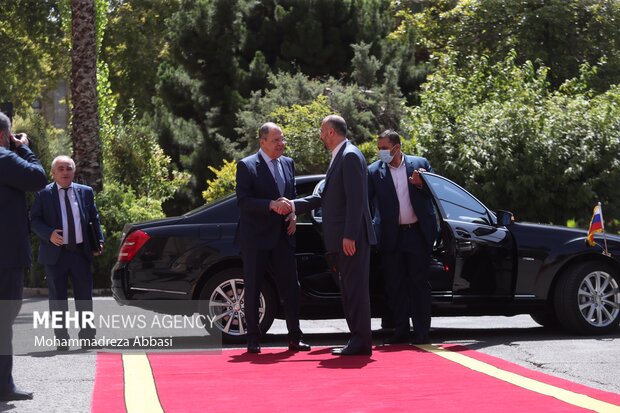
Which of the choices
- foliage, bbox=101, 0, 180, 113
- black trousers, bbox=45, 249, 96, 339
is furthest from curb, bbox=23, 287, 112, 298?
foliage, bbox=101, 0, 180, 113

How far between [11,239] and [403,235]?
161 inches

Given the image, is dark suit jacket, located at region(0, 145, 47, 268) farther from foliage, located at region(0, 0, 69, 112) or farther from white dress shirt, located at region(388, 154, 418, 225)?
foliage, located at region(0, 0, 69, 112)

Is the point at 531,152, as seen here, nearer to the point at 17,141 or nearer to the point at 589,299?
the point at 589,299

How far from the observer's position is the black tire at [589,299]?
11555 millimetres

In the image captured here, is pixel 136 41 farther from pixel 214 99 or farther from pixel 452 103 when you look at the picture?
pixel 452 103

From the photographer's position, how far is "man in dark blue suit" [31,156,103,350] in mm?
11039

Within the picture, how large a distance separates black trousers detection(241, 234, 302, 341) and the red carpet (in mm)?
291

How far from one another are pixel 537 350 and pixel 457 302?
1.12 m

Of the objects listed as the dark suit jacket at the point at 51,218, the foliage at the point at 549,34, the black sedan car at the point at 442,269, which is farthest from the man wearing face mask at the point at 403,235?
the foliage at the point at 549,34

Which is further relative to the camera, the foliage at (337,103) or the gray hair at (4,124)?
the foliage at (337,103)

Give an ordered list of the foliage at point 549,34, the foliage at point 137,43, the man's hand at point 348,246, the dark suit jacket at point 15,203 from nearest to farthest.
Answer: the dark suit jacket at point 15,203
the man's hand at point 348,246
the foliage at point 549,34
the foliage at point 137,43

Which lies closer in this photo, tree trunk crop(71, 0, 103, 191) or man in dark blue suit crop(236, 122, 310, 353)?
man in dark blue suit crop(236, 122, 310, 353)

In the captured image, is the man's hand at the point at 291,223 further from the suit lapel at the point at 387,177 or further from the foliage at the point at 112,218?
the foliage at the point at 112,218

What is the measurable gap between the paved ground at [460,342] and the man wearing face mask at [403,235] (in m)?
0.55
